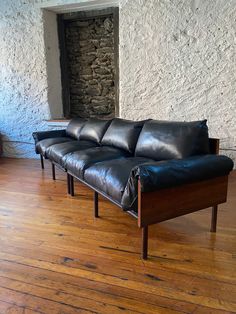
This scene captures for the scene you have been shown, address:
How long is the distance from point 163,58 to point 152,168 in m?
2.45

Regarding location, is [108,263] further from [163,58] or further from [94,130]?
[163,58]

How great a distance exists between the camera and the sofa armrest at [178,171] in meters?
1.51

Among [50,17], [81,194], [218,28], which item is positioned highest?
[50,17]

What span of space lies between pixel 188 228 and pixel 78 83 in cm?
326

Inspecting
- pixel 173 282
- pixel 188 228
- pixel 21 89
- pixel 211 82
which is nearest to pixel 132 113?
pixel 211 82

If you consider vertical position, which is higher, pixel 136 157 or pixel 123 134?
pixel 123 134

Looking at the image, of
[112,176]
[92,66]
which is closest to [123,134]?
[112,176]

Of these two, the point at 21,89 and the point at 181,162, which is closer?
the point at 181,162

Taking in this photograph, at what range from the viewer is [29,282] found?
1.47m

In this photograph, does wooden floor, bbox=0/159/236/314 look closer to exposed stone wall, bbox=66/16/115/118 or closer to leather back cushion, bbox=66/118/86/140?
leather back cushion, bbox=66/118/86/140

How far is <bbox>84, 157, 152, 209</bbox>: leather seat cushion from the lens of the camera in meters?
1.78

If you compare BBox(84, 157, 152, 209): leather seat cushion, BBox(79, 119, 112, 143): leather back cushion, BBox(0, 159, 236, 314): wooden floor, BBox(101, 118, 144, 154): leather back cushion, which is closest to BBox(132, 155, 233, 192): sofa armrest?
BBox(84, 157, 152, 209): leather seat cushion

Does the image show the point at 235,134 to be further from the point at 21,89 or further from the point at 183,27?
the point at 21,89

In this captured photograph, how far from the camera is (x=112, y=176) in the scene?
1880 millimetres
